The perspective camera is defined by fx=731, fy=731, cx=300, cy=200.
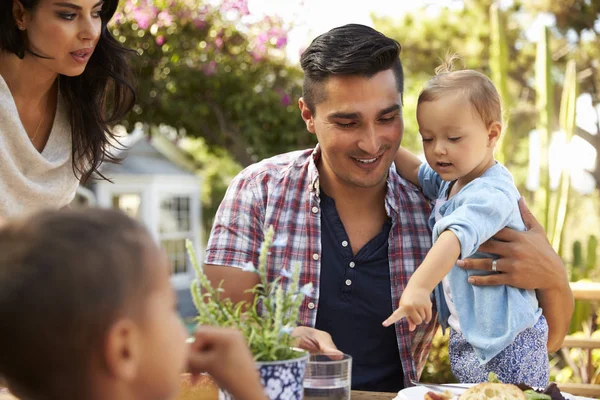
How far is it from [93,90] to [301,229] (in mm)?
941

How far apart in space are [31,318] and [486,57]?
12665 millimetres

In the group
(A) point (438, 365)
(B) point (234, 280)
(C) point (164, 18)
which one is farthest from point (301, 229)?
(C) point (164, 18)

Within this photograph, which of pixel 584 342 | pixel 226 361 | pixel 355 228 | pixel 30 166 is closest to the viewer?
pixel 226 361

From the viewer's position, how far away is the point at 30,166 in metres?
2.43

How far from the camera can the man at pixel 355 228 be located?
91.8 inches

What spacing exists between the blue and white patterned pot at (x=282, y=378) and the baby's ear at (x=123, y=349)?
434 millimetres

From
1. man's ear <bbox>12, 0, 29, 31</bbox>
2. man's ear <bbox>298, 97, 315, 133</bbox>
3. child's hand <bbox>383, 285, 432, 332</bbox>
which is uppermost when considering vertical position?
man's ear <bbox>12, 0, 29, 31</bbox>

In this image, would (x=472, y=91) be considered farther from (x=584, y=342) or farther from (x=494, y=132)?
(x=584, y=342)

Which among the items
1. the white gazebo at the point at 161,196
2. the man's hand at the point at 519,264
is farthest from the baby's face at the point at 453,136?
the white gazebo at the point at 161,196

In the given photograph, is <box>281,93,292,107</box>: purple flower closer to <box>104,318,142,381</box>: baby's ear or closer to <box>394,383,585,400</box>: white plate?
<box>394,383,585,400</box>: white plate

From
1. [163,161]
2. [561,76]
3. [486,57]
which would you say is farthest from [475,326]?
[561,76]

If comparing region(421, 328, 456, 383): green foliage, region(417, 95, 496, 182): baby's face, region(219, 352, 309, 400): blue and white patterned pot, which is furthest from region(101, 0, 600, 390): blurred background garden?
region(219, 352, 309, 400): blue and white patterned pot

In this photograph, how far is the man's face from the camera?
7.64 ft

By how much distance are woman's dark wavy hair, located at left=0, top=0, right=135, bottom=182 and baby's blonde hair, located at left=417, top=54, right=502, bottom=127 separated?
1.18 m
